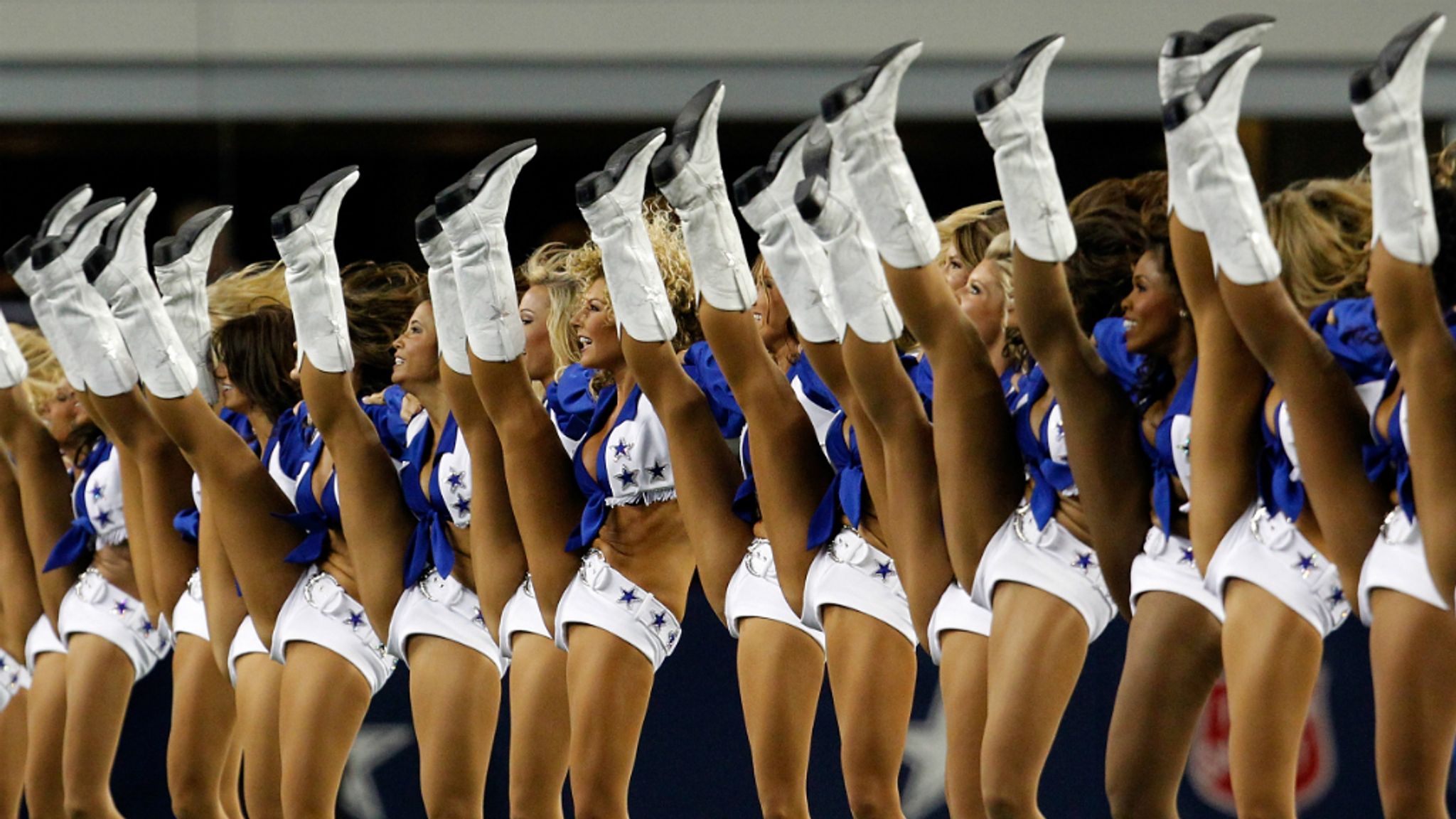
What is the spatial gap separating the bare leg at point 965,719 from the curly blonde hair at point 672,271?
3.18 ft

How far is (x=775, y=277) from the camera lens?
3.88 m

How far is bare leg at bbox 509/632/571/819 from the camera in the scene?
4406 millimetres

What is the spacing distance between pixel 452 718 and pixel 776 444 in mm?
1043

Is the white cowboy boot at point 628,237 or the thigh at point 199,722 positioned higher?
the white cowboy boot at point 628,237

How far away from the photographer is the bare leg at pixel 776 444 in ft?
13.0

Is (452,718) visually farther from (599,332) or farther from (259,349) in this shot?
(259,349)

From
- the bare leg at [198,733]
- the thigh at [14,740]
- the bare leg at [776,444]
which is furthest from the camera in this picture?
the thigh at [14,740]

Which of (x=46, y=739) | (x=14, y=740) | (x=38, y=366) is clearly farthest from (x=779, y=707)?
(x=38, y=366)

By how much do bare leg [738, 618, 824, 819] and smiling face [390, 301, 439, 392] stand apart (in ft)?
3.26

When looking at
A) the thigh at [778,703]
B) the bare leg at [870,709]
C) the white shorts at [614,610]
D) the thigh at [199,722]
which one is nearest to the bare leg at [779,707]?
the thigh at [778,703]

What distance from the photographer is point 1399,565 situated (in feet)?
10.4

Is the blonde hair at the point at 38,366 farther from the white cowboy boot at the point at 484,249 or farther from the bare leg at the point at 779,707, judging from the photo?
the bare leg at the point at 779,707

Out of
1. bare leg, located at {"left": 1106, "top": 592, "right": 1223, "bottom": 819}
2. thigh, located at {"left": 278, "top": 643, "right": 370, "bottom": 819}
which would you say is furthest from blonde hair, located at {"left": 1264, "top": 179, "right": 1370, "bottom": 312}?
thigh, located at {"left": 278, "top": 643, "right": 370, "bottom": 819}

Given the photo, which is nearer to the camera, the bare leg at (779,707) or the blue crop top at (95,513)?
the bare leg at (779,707)
